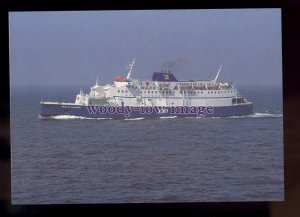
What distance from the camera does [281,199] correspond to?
17.9ft

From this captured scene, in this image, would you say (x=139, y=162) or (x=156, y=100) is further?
(x=156, y=100)

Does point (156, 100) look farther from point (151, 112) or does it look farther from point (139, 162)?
point (139, 162)

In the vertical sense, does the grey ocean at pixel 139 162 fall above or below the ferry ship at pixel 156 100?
below

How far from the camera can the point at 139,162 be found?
544 cm

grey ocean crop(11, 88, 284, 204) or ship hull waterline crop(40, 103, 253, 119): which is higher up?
ship hull waterline crop(40, 103, 253, 119)

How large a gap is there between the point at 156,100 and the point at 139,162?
444 millimetres

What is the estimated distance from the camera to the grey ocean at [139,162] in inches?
213

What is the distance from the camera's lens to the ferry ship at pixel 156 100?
5438 mm

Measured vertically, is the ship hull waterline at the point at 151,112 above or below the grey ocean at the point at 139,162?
above

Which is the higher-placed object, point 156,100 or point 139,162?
point 156,100

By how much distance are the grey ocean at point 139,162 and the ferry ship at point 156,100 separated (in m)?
0.08

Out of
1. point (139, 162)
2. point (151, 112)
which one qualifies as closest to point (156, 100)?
point (151, 112)

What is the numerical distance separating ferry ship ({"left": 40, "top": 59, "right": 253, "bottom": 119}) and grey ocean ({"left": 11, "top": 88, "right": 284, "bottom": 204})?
75 millimetres

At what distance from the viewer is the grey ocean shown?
17.7 feet
